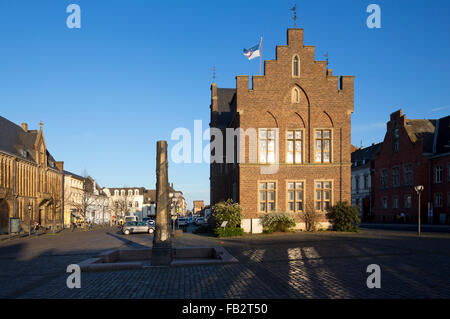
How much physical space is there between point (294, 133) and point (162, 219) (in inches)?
759

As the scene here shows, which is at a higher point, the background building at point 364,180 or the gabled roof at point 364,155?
the gabled roof at point 364,155

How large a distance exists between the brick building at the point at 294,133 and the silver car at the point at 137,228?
13.7 metres

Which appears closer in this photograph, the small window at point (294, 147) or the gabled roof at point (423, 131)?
the small window at point (294, 147)

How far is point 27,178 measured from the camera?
184 feet

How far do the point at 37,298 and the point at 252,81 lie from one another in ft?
82.4

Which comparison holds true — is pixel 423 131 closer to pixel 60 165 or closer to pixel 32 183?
pixel 32 183

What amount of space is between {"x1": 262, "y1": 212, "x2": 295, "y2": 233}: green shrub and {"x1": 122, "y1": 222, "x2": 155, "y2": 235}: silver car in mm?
15216

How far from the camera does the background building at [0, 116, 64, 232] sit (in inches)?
1937

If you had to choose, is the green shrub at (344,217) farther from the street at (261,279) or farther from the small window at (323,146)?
the street at (261,279)

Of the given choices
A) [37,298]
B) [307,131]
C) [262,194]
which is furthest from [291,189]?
[37,298]

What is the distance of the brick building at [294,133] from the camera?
103 feet

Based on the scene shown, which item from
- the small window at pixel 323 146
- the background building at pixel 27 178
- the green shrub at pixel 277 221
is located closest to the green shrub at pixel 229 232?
the green shrub at pixel 277 221

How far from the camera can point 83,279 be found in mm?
12023
